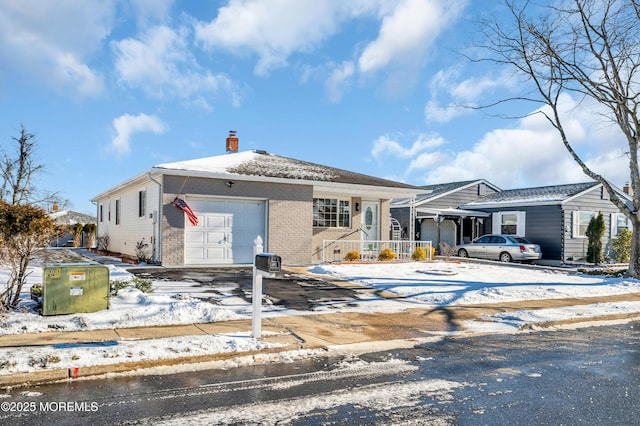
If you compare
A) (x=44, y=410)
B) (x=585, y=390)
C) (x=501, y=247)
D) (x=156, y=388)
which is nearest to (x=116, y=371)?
(x=156, y=388)

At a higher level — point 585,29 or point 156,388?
point 585,29

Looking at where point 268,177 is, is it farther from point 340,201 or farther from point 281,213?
point 340,201

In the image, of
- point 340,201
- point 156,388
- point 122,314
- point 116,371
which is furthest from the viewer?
point 340,201

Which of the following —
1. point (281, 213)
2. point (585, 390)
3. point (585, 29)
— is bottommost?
point (585, 390)

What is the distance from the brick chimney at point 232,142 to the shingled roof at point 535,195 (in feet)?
50.6

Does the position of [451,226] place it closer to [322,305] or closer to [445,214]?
[445,214]

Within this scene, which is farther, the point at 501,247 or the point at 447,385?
the point at 501,247

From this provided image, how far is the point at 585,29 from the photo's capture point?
16.8 meters

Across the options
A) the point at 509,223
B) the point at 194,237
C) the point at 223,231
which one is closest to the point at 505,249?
the point at 509,223

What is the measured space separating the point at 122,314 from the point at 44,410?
140 inches

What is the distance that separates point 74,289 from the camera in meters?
7.78

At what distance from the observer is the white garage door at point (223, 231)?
1611cm

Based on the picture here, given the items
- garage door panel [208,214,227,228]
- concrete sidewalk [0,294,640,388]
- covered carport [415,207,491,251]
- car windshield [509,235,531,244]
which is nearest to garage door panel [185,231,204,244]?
garage door panel [208,214,227,228]

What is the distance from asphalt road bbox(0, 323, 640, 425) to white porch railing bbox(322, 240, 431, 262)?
12.7 meters
